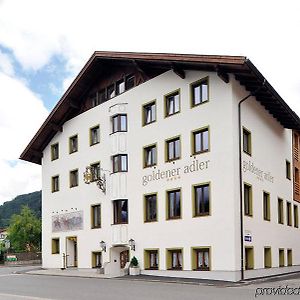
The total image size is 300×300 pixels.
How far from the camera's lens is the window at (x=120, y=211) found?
1240 inches

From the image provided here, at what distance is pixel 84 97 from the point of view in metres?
36.5

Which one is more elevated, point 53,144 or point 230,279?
point 53,144

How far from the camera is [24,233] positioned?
66938 millimetres

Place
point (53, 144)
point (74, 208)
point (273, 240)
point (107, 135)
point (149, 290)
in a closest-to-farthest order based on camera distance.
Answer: point (149, 290), point (273, 240), point (107, 135), point (74, 208), point (53, 144)

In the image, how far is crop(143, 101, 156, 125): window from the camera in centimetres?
3048

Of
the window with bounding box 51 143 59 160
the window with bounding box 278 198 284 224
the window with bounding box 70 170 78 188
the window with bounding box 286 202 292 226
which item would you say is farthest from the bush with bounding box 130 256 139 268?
the window with bounding box 51 143 59 160

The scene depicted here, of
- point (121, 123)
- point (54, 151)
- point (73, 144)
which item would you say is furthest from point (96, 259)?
point (54, 151)

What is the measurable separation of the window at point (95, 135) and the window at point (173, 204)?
7756 millimetres

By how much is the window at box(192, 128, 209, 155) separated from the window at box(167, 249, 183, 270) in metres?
5.29

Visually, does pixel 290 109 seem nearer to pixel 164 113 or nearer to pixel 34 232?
pixel 164 113

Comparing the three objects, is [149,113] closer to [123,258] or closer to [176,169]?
[176,169]

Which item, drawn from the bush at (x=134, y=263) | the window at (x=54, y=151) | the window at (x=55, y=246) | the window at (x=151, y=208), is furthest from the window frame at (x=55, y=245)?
the window at (x=151, y=208)

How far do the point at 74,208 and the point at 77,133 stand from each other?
5.04m

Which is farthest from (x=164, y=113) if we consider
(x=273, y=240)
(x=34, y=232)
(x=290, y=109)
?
(x=34, y=232)
